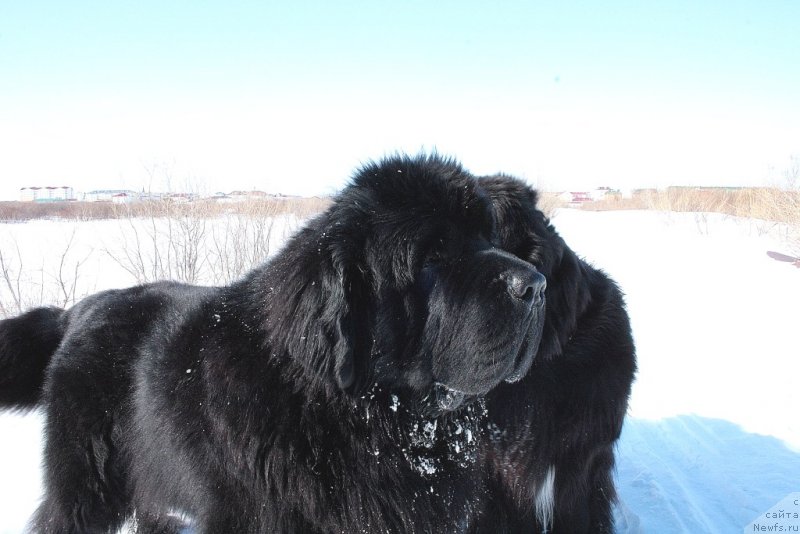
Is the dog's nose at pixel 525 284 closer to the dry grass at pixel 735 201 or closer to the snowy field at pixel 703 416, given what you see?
the snowy field at pixel 703 416

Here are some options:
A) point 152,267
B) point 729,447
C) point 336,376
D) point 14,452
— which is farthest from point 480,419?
point 152,267

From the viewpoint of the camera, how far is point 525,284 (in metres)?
1.63

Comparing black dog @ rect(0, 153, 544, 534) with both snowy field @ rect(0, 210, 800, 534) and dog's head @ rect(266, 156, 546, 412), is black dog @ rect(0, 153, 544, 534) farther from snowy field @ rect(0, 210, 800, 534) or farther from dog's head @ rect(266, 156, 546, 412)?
snowy field @ rect(0, 210, 800, 534)

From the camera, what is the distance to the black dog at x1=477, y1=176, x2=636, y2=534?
205 centimetres

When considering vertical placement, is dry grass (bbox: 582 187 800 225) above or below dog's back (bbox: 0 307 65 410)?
above

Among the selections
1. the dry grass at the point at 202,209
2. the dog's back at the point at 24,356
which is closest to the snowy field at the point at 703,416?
the dog's back at the point at 24,356

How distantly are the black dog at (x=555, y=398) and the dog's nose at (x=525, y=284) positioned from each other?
38cm

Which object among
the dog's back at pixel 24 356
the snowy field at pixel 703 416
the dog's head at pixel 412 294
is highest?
the dog's head at pixel 412 294

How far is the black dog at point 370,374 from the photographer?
1.73 m

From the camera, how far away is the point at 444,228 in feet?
6.07

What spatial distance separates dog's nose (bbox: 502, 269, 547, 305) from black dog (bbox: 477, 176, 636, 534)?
38cm

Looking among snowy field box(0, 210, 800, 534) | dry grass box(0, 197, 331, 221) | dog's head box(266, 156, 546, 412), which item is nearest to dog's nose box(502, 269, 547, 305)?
dog's head box(266, 156, 546, 412)

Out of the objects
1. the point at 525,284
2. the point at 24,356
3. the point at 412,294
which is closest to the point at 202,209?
the point at 24,356

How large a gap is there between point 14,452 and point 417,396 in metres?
3.06
